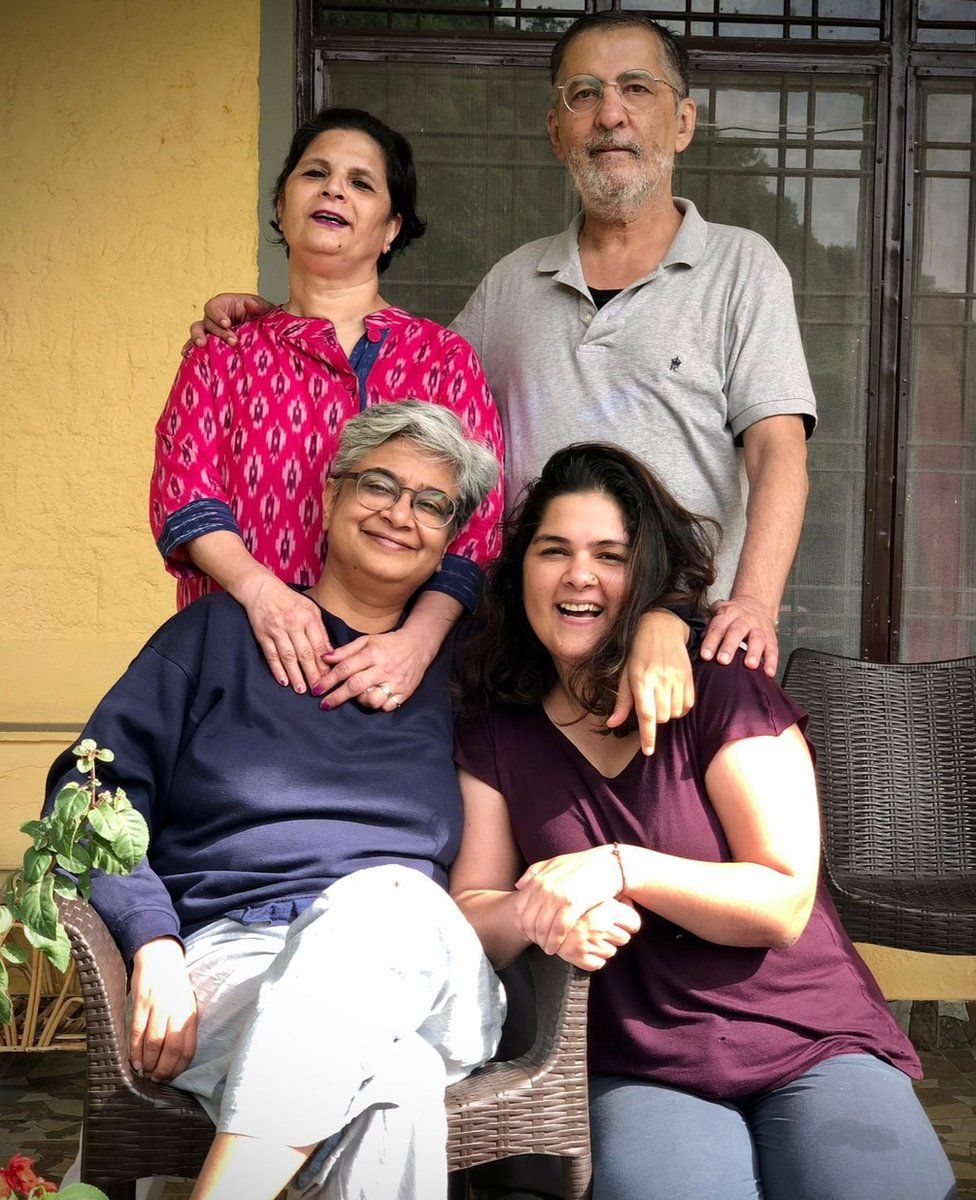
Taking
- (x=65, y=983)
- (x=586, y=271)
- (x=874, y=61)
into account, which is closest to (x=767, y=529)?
(x=586, y=271)

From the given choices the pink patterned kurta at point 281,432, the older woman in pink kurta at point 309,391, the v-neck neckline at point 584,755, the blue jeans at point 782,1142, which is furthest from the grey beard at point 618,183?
the blue jeans at point 782,1142

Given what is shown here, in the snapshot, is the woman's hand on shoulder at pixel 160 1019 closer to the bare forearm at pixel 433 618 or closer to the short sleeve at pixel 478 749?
the short sleeve at pixel 478 749

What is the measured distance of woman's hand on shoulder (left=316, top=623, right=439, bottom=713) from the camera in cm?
224

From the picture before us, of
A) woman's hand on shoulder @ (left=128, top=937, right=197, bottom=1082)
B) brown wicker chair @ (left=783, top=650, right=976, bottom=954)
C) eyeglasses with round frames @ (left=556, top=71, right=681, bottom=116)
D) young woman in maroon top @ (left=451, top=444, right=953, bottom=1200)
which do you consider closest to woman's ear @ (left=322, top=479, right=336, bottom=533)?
young woman in maroon top @ (left=451, top=444, right=953, bottom=1200)

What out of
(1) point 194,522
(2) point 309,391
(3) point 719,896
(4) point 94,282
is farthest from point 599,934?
(4) point 94,282

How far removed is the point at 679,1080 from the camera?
1.93m

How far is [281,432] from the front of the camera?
8.20 ft

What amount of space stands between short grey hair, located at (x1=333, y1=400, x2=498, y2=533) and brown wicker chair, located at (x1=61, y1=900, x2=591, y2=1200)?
2.64ft

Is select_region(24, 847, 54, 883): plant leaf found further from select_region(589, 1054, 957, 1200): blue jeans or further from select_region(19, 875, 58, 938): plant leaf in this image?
select_region(589, 1054, 957, 1200): blue jeans

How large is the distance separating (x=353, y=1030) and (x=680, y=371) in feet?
4.64

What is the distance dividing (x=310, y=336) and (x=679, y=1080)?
141 cm

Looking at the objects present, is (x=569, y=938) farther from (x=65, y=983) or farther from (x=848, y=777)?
(x=65, y=983)

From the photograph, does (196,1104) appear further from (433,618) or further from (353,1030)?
(433,618)

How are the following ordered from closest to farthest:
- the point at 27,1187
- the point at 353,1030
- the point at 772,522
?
1. the point at 27,1187
2. the point at 353,1030
3. the point at 772,522
